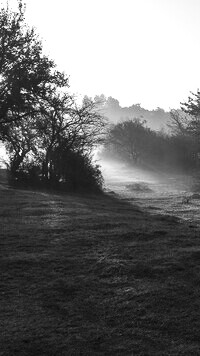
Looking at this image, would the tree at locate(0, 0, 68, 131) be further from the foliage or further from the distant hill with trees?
the distant hill with trees

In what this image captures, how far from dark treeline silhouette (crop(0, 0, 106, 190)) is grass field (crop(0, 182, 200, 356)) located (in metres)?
17.9

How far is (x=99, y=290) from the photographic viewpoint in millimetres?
7371

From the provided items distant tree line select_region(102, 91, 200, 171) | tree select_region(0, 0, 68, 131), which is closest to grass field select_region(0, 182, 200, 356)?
tree select_region(0, 0, 68, 131)

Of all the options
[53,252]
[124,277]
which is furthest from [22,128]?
[124,277]

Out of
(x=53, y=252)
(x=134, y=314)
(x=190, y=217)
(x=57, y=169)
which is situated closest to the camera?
(x=134, y=314)

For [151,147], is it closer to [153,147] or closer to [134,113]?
[153,147]

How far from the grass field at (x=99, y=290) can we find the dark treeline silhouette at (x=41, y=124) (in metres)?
17.9

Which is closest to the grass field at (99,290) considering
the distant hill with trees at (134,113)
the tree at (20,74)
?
the tree at (20,74)

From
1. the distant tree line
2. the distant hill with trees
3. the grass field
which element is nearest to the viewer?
the grass field

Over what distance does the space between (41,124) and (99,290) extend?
2405cm

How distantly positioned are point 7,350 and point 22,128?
26561 mm

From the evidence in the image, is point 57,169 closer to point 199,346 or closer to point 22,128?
point 22,128

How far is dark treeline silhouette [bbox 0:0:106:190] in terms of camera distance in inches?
1150

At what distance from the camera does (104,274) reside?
8164 millimetres
